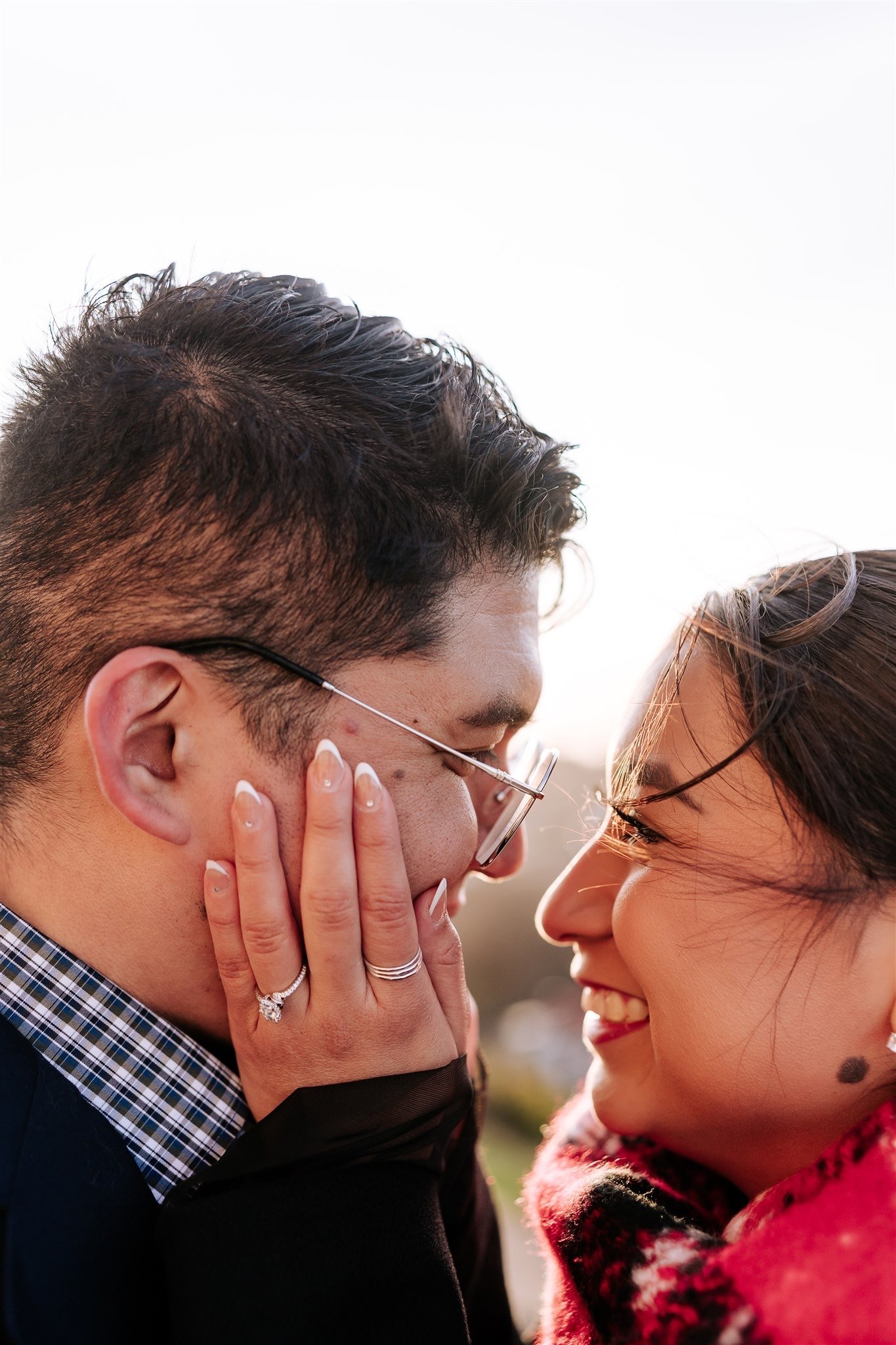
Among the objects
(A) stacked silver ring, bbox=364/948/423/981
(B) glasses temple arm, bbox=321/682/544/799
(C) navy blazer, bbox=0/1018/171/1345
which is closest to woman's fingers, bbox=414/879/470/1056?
(A) stacked silver ring, bbox=364/948/423/981

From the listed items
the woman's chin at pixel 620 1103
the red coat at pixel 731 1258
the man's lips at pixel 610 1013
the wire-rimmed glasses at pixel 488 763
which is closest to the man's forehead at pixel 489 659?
the wire-rimmed glasses at pixel 488 763

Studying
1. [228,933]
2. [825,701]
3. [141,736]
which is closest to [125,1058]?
[228,933]

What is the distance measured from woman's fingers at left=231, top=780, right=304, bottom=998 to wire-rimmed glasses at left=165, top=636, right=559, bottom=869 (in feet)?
0.87

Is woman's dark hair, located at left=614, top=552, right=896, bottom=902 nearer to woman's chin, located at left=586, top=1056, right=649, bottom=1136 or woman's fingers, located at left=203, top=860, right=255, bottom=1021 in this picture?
woman's chin, located at left=586, top=1056, right=649, bottom=1136

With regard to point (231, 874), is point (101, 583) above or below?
above

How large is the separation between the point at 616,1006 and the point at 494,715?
0.76 meters

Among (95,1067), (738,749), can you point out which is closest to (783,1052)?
(738,749)

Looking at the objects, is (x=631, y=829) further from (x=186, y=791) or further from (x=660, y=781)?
(x=186, y=791)

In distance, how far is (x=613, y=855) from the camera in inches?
95.4

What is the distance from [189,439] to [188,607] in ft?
1.17

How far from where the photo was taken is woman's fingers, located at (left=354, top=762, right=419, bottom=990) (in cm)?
203

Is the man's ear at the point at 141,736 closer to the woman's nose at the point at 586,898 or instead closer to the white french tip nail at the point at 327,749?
the white french tip nail at the point at 327,749

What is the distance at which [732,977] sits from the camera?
199 cm

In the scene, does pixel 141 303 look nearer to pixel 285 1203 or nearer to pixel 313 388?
pixel 313 388
